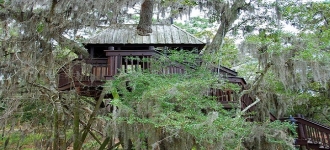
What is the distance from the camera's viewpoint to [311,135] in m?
8.56

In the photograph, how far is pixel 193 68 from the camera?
687 centimetres

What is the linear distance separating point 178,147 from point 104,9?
384 cm

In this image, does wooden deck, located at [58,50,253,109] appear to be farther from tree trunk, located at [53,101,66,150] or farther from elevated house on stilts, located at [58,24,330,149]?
tree trunk, located at [53,101,66,150]

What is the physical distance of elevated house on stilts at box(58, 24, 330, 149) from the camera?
6.98 meters

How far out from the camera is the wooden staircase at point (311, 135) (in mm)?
8336

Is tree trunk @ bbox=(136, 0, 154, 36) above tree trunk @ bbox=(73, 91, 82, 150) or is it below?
above

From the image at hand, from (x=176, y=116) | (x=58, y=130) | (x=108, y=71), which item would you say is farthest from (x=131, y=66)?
(x=58, y=130)

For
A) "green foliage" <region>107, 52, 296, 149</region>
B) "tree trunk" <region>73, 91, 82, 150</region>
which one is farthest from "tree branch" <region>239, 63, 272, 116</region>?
"tree trunk" <region>73, 91, 82, 150</region>

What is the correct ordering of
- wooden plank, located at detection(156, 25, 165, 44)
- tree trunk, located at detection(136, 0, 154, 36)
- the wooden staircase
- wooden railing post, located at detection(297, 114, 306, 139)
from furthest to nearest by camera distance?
wooden plank, located at detection(156, 25, 165, 44)
wooden railing post, located at detection(297, 114, 306, 139)
the wooden staircase
tree trunk, located at detection(136, 0, 154, 36)

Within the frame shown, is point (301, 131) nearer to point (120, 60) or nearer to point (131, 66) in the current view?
point (131, 66)

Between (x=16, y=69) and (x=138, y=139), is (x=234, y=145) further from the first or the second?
(x=16, y=69)

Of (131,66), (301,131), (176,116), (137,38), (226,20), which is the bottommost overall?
(301,131)

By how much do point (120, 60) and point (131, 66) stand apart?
1.09 feet

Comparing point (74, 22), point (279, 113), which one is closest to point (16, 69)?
point (74, 22)
